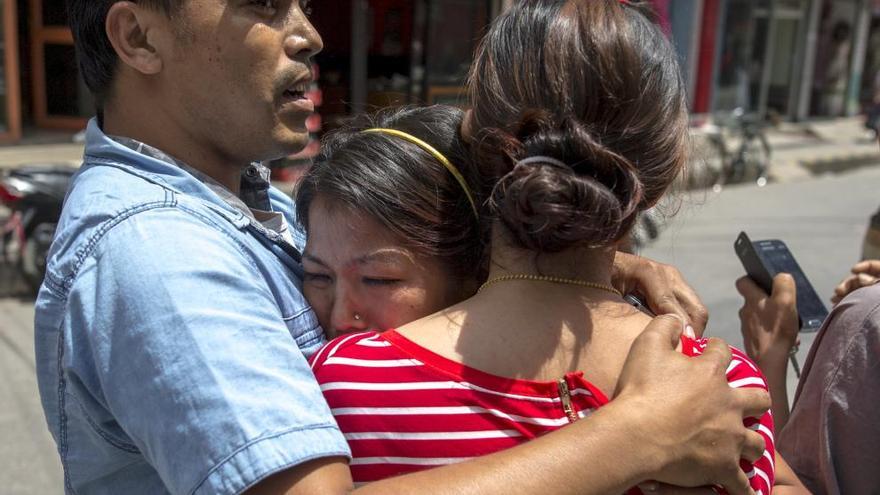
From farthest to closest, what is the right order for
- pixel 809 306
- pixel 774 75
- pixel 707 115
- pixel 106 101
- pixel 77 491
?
1. pixel 774 75
2. pixel 707 115
3. pixel 809 306
4. pixel 106 101
5. pixel 77 491

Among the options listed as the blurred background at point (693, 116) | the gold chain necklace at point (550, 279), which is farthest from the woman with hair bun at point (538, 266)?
the blurred background at point (693, 116)

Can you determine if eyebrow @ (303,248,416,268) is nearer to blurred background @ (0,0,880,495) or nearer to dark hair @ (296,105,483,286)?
dark hair @ (296,105,483,286)

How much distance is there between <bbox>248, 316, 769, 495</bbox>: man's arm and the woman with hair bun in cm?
4

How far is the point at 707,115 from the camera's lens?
15055 millimetres

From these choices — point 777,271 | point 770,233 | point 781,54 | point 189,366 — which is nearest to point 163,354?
point 189,366

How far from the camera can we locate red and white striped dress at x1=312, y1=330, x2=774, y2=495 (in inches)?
42.6

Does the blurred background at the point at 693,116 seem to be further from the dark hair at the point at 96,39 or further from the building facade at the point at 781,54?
the dark hair at the point at 96,39

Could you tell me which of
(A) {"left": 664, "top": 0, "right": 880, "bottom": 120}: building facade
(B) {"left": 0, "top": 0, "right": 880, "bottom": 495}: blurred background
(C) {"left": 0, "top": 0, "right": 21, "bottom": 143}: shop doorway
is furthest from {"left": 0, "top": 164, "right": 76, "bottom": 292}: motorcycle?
(A) {"left": 664, "top": 0, "right": 880, "bottom": 120}: building facade

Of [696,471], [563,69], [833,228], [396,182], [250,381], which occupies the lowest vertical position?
[833,228]

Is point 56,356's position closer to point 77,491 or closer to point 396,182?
point 77,491

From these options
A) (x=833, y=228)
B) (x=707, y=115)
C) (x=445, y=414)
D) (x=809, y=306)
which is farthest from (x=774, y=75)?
(x=445, y=414)

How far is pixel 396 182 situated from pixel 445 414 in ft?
1.30

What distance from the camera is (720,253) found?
7.35m

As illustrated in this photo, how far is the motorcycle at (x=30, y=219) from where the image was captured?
5.67m
